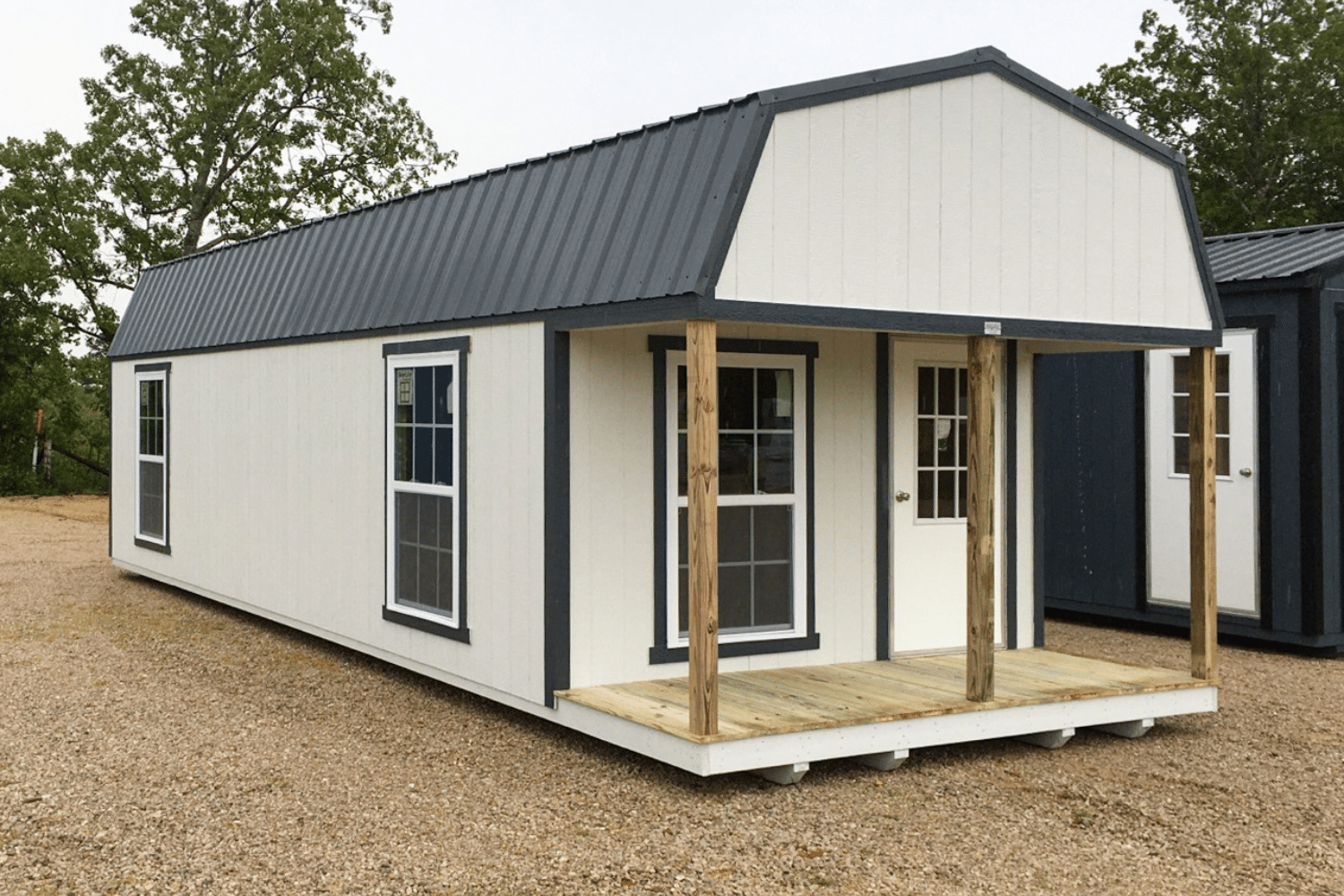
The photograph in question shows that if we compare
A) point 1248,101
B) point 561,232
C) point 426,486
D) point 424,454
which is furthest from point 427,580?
point 1248,101

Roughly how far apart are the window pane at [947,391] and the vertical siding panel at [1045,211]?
115 centimetres

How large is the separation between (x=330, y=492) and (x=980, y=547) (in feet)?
14.5

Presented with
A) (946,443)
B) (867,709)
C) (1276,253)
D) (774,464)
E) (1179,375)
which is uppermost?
(1276,253)

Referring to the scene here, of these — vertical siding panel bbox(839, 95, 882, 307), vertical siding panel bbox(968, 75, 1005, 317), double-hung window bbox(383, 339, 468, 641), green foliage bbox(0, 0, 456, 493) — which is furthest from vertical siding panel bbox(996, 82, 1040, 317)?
green foliage bbox(0, 0, 456, 493)

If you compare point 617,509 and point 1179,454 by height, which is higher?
point 1179,454

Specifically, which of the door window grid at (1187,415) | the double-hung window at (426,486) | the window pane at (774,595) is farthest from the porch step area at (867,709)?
the door window grid at (1187,415)

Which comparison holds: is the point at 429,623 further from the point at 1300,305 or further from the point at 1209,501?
the point at 1300,305

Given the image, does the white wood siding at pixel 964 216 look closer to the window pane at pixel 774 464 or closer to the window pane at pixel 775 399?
the window pane at pixel 775 399

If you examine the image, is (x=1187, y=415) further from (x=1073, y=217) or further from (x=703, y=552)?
(x=703, y=552)

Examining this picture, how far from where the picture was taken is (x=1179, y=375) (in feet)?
31.8

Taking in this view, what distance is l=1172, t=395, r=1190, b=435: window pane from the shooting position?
9672 mm

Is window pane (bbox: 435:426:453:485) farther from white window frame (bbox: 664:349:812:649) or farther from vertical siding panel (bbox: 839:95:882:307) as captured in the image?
vertical siding panel (bbox: 839:95:882:307)

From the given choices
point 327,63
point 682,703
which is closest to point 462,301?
point 682,703

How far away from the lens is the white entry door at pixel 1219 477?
9.19 m
